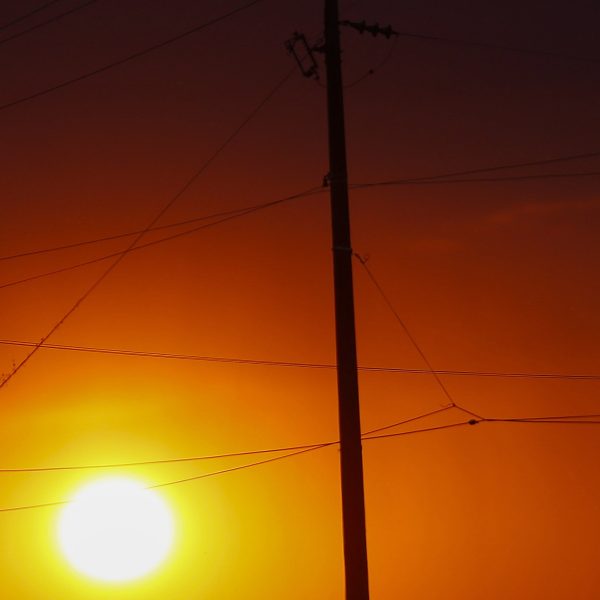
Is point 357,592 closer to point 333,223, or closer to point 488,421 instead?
point 333,223

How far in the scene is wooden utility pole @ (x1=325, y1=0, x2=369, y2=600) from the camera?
788 centimetres

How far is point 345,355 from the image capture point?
323 inches

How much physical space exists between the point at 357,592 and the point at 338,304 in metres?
2.60

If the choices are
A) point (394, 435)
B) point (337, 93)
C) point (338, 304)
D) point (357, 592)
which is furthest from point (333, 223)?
point (394, 435)

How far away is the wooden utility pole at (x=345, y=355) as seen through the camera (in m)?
7.88

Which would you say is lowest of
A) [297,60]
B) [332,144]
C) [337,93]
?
[332,144]

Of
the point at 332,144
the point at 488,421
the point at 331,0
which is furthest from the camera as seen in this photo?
the point at 488,421

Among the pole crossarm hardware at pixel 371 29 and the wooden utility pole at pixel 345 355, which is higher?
the pole crossarm hardware at pixel 371 29

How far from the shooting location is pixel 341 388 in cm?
814

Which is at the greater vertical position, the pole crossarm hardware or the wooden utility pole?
the pole crossarm hardware

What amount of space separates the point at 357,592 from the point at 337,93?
4850mm

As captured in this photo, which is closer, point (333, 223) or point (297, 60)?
point (333, 223)

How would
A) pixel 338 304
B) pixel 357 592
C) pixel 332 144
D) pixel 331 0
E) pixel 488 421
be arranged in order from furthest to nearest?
pixel 488 421, pixel 331 0, pixel 332 144, pixel 338 304, pixel 357 592

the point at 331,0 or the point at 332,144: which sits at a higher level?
the point at 331,0
